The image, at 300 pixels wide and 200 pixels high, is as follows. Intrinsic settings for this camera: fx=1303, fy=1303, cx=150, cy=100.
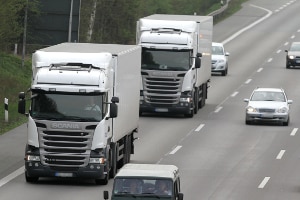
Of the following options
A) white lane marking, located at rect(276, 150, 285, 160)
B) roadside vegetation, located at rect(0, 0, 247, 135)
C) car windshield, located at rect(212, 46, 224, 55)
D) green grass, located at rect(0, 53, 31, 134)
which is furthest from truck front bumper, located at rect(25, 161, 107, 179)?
car windshield, located at rect(212, 46, 224, 55)

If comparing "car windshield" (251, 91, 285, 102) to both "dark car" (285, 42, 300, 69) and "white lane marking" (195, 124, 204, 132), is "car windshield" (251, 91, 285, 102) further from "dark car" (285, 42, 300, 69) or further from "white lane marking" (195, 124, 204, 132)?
"dark car" (285, 42, 300, 69)

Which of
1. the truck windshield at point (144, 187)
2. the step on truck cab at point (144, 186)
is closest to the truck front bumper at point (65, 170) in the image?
the step on truck cab at point (144, 186)

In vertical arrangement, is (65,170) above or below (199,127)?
above

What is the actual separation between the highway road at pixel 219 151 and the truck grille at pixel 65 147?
0.69 meters

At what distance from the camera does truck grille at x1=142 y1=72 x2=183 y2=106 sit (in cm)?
4962

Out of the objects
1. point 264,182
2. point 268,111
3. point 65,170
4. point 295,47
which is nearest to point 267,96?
point 268,111

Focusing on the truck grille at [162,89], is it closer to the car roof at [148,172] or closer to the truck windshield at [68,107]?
the truck windshield at [68,107]

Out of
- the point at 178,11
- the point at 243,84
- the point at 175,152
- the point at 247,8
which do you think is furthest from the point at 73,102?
the point at 247,8

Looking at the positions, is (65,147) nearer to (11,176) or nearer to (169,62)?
(11,176)

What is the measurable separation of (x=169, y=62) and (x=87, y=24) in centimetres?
2351

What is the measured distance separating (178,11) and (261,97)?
48.6 metres

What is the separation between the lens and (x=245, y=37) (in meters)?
88.2

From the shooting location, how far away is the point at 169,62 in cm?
4934

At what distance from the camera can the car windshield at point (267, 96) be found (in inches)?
1969
